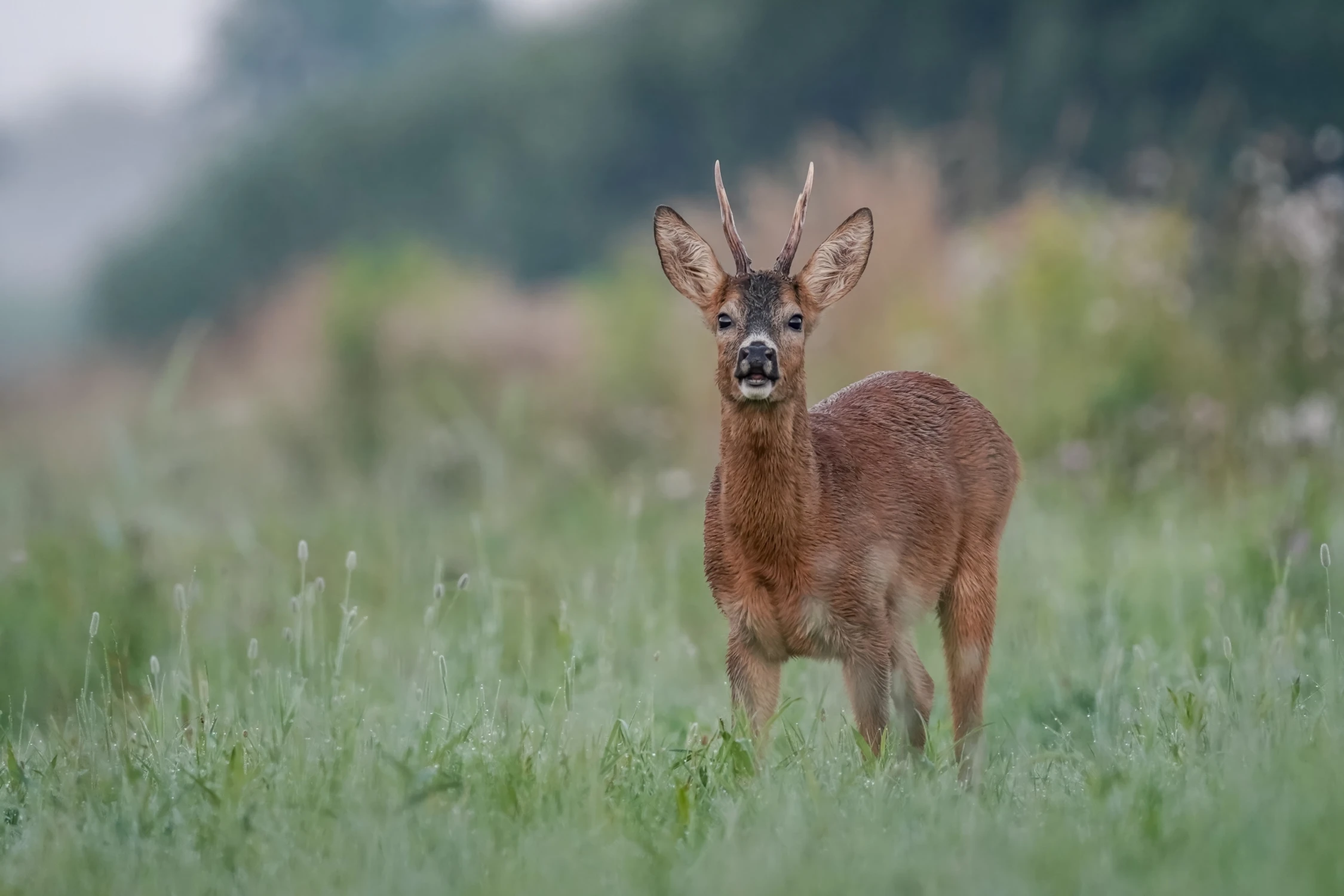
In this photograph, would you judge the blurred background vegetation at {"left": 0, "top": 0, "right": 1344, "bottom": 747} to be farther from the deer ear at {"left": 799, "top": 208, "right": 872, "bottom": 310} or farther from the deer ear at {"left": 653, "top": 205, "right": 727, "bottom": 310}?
the deer ear at {"left": 799, "top": 208, "right": 872, "bottom": 310}

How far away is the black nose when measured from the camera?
4648 mm

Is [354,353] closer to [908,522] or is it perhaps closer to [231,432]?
[231,432]

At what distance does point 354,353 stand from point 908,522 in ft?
27.4

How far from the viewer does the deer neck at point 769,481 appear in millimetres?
4770

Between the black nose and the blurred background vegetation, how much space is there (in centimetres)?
96

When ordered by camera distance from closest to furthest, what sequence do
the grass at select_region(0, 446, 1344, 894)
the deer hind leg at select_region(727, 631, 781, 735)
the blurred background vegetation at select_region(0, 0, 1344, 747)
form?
the grass at select_region(0, 446, 1344, 894), the deer hind leg at select_region(727, 631, 781, 735), the blurred background vegetation at select_region(0, 0, 1344, 747)

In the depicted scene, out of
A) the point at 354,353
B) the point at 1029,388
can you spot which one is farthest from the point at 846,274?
A: the point at 354,353

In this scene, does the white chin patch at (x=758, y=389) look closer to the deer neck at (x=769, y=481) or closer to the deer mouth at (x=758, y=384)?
the deer mouth at (x=758, y=384)

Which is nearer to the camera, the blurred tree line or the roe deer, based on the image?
the roe deer

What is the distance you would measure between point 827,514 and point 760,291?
2.17ft

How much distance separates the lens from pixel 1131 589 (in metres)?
7.34

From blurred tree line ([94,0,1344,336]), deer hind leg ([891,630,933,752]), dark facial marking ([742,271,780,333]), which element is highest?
blurred tree line ([94,0,1344,336])

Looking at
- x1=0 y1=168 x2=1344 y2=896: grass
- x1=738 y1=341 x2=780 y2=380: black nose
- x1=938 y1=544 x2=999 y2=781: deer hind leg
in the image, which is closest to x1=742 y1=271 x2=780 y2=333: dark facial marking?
x1=738 y1=341 x2=780 y2=380: black nose

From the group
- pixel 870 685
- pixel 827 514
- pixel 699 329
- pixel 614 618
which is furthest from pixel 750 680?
pixel 699 329
